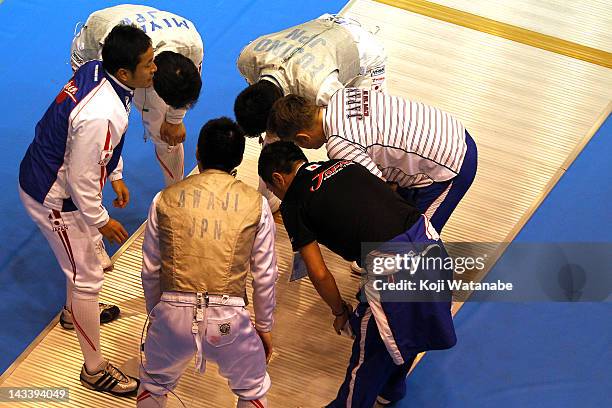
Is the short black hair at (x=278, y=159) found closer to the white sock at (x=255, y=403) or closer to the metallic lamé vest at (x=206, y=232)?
the metallic lamé vest at (x=206, y=232)

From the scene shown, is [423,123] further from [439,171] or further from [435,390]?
[435,390]

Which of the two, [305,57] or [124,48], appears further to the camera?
[305,57]

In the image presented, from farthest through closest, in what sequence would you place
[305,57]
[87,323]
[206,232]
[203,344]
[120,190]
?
1. [305,57]
2. [120,190]
3. [87,323]
4. [203,344]
5. [206,232]

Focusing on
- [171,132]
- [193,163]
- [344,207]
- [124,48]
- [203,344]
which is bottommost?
[193,163]

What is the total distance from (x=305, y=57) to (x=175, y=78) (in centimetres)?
62

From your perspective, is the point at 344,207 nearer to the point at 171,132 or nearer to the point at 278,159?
the point at 278,159

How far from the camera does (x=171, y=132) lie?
443 centimetres

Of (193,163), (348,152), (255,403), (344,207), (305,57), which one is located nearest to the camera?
(344,207)

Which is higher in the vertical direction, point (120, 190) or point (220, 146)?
point (220, 146)

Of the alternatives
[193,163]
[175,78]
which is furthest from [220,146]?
[193,163]

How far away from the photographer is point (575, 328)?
4.44m

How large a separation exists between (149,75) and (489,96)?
8.56 ft

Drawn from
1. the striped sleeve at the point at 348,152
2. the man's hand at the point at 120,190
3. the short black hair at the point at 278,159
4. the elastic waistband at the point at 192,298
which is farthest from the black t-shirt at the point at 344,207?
the man's hand at the point at 120,190

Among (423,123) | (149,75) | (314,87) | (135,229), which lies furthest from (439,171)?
(135,229)
